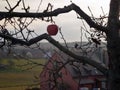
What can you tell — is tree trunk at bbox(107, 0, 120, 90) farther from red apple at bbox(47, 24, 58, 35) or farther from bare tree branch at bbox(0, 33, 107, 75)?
red apple at bbox(47, 24, 58, 35)

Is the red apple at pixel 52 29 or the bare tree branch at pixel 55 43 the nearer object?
the red apple at pixel 52 29

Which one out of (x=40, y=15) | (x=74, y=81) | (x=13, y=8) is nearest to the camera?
(x=13, y=8)

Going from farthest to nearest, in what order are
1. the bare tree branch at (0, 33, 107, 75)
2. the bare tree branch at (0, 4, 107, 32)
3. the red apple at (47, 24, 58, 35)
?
the bare tree branch at (0, 33, 107, 75) → the red apple at (47, 24, 58, 35) → the bare tree branch at (0, 4, 107, 32)

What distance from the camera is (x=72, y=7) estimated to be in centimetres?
422

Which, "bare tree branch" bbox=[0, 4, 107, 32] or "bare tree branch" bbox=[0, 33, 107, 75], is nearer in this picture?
"bare tree branch" bbox=[0, 4, 107, 32]

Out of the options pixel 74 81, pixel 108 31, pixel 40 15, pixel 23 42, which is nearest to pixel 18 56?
pixel 23 42

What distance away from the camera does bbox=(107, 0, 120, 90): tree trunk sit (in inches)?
164

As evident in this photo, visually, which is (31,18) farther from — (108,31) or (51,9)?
(108,31)

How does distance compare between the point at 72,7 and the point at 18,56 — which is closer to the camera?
the point at 72,7

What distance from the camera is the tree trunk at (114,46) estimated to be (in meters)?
4.17

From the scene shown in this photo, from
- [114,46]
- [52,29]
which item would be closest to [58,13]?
[52,29]

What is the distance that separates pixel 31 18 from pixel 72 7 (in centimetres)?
48

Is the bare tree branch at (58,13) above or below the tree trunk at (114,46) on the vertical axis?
Result: above

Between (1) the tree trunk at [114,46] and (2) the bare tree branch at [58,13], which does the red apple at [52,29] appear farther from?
(1) the tree trunk at [114,46]
